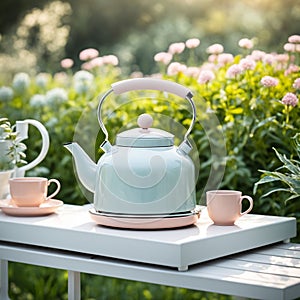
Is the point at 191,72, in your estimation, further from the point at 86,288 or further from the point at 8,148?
the point at 86,288

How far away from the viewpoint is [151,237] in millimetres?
1830

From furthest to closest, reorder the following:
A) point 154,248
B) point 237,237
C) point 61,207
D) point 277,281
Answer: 1. point 61,207
2. point 237,237
3. point 154,248
4. point 277,281

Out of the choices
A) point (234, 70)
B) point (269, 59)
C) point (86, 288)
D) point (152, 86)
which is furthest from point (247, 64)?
point (86, 288)

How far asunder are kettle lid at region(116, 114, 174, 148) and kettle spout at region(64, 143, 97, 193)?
13 cm

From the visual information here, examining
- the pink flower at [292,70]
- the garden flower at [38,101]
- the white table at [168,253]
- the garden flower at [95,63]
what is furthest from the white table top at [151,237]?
the garden flower at [38,101]

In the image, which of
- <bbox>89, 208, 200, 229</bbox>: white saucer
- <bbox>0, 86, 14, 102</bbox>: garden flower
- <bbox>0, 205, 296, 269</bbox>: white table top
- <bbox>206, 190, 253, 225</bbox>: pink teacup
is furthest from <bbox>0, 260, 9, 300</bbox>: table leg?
<bbox>0, 86, 14, 102</bbox>: garden flower

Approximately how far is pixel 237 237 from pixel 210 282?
25 centimetres

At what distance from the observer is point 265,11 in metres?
5.54

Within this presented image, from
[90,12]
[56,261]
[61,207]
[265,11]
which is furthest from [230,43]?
[56,261]

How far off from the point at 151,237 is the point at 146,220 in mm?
93

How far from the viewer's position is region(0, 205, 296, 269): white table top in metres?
1.77

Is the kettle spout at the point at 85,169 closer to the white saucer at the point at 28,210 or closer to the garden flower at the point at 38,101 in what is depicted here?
the white saucer at the point at 28,210

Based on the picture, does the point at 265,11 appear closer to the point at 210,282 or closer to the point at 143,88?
the point at 143,88

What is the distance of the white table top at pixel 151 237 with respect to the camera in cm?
177
